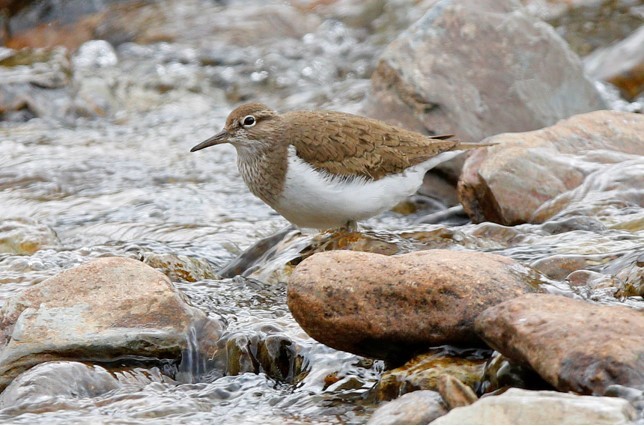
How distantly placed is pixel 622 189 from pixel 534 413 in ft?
16.8

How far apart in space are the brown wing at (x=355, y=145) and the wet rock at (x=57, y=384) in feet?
9.20

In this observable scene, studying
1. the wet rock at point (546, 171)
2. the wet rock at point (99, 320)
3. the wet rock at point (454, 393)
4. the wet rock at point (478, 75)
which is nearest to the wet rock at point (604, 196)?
the wet rock at point (546, 171)

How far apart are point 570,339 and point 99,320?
2.80 m

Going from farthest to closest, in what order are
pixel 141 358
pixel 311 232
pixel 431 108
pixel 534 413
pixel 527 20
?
pixel 527 20
pixel 431 108
pixel 311 232
pixel 141 358
pixel 534 413

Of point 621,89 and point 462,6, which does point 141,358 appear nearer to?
point 462,6

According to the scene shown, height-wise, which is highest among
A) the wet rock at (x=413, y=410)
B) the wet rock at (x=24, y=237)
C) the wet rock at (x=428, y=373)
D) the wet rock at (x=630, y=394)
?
the wet rock at (x=630, y=394)

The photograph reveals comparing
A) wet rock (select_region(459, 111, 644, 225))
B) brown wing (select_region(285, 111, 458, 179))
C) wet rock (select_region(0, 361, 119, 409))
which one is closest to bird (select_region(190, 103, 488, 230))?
brown wing (select_region(285, 111, 458, 179))

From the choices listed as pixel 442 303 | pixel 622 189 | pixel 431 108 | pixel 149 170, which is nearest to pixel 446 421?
pixel 442 303

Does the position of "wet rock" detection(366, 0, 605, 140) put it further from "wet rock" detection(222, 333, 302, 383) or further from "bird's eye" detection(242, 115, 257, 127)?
"wet rock" detection(222, 333, 302, 383)

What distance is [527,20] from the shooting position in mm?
12070

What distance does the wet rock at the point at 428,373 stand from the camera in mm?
5520

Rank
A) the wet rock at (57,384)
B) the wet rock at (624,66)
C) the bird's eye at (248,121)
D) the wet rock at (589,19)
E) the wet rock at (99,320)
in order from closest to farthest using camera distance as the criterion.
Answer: the wet rock at (57,384), the wet rock at (99,320), the bird's eye at (248,121), the wet rock at (624,66), the wet rock at (589,19)

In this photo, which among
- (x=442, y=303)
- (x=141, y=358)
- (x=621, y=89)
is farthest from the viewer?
(x=621, y=89)

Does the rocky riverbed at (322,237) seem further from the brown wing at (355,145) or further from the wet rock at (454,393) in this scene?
the brown wing at (355,145)
